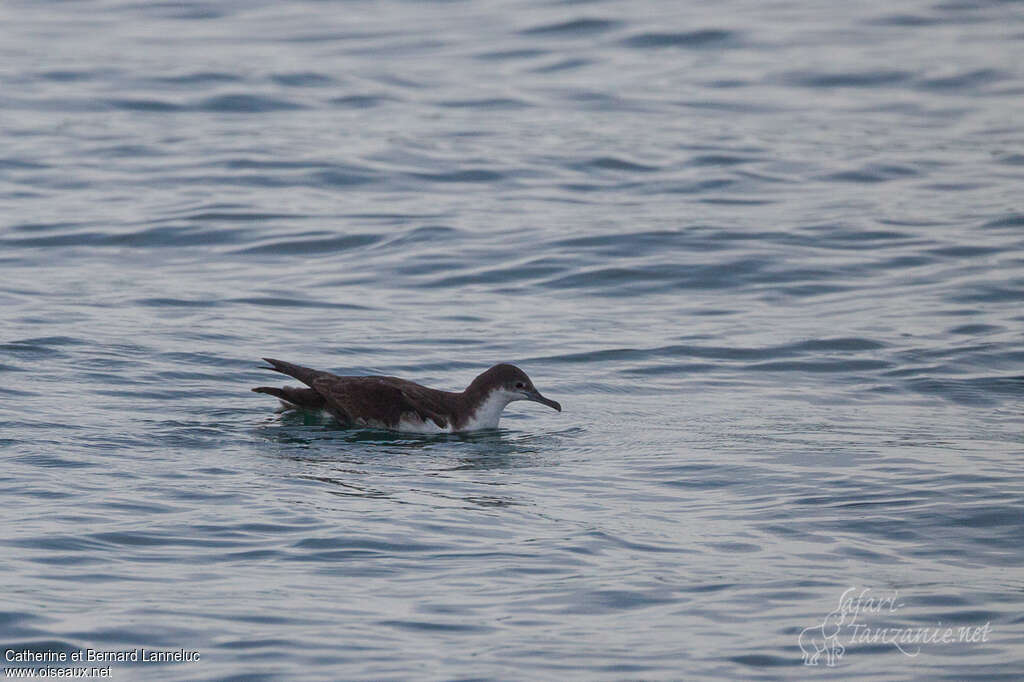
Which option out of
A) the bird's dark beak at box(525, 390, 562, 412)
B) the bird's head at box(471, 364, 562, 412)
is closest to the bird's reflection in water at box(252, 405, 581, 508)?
the bird's dark beak at box(525, 390, 562, 412)

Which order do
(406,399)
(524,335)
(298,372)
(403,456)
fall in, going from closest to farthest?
1. (403,456)
2. (406,399)
3. (298,372)
4. (524,335)

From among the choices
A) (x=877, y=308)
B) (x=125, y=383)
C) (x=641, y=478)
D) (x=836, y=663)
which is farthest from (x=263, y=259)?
(x=836, y=663)

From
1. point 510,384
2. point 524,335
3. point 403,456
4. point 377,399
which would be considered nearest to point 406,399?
point 377,399

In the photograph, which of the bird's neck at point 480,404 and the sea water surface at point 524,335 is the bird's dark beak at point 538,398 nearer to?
the bird's neck at point 480,404

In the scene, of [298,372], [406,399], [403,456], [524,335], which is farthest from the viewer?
[524,335]

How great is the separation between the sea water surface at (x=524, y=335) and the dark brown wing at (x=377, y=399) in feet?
0.86

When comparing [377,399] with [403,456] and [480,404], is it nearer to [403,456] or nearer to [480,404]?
[403,456]

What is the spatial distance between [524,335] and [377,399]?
10.6ft

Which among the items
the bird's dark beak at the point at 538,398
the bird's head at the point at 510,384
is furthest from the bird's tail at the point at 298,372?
the bird's dark beak at the point at 538,398

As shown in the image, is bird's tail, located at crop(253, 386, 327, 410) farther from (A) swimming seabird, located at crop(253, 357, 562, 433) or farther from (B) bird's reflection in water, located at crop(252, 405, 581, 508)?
(B) bird's reflection in water, located at crop(252, 405, 581, 508)

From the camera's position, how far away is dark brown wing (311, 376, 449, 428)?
40.0 ft

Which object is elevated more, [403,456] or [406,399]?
[406,399]

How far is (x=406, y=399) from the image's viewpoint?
12.2m

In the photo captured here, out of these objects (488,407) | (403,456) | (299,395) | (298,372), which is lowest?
(403,456)
